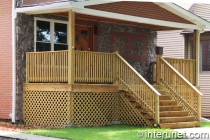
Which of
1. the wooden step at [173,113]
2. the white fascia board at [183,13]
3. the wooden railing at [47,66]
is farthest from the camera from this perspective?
the white fascia board at [183,13]

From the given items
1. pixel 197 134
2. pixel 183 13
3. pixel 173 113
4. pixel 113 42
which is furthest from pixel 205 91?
pixel 197 134

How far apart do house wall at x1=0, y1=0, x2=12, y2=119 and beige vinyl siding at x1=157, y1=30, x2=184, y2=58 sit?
11.0 m

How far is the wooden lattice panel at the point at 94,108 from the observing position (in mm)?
16078

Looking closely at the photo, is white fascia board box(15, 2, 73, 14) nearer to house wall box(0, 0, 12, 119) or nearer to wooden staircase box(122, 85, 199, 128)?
house wall box(0, 0, 12, 119)

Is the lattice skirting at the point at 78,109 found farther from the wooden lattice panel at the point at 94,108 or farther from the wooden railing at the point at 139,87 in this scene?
the wooden railing at the point at 139,87

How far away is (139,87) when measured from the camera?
1678cm

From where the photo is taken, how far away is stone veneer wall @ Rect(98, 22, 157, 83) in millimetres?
19750

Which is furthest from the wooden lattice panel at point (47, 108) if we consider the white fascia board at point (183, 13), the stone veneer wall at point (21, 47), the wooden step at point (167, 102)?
the white fascia board at point (183, 13)

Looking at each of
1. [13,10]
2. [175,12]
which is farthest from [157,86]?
[13,10]

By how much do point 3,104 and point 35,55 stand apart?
2.44m

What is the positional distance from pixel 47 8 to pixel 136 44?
6575 millimetres

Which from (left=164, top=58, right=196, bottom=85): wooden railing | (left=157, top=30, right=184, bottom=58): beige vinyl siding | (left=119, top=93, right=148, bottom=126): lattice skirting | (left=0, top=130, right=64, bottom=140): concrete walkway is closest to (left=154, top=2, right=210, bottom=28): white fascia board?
(left=164, top=58, right=196, bottom=85): wooden railing

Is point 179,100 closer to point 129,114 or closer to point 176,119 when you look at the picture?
point 176,119

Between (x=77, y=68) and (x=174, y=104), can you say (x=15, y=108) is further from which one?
(x=174, y=104)
